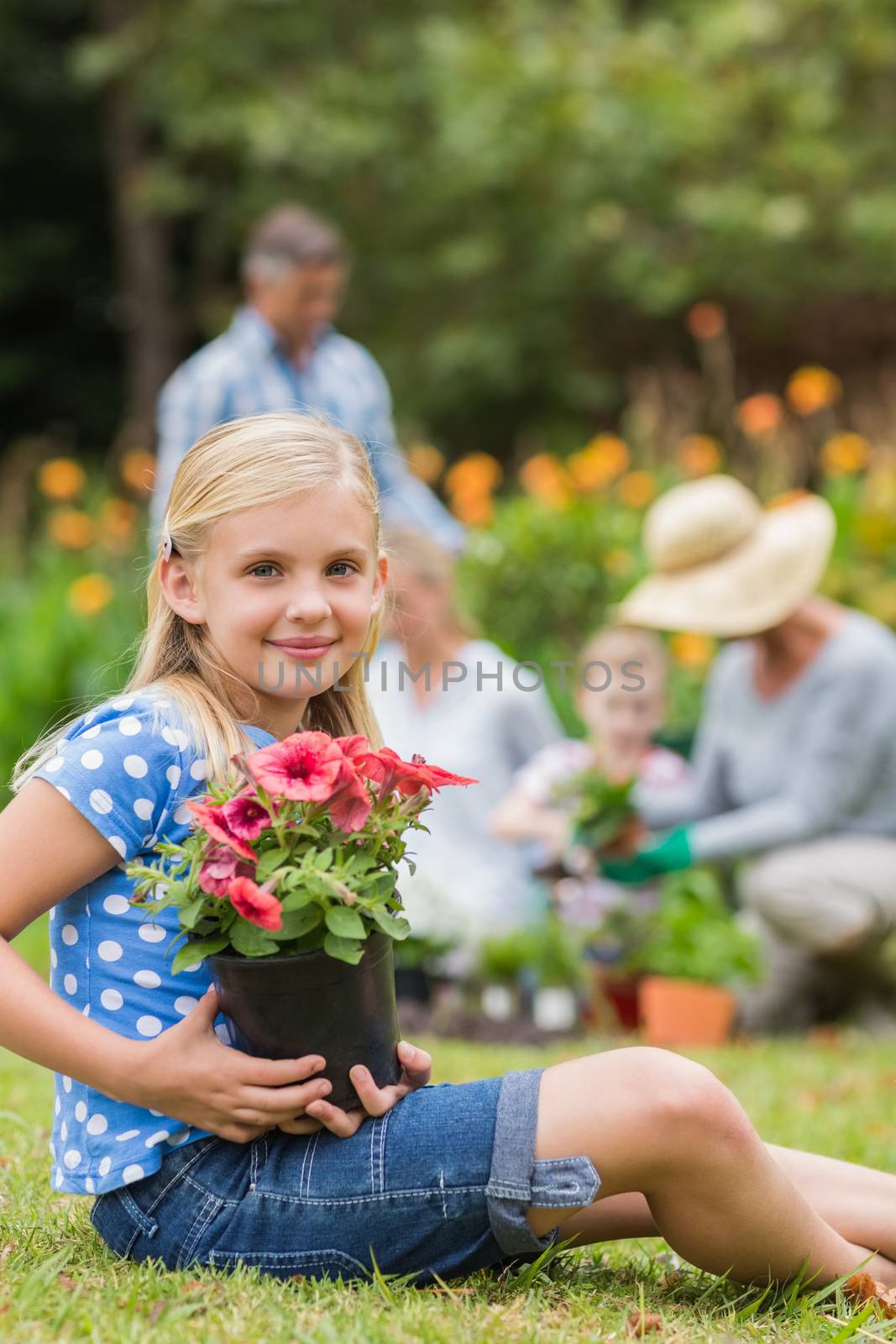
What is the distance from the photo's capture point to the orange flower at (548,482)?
6.80 m

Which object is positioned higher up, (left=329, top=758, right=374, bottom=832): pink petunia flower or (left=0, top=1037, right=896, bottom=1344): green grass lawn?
(left=329, top=758, right=374, bottom=832): pink petunia flower

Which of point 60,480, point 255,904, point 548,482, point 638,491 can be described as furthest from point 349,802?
point 60,480

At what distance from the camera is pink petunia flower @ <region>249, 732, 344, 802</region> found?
1651 mm

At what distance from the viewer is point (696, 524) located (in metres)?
4.51

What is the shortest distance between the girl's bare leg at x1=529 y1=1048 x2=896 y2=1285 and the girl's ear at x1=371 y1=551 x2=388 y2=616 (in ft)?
2.27

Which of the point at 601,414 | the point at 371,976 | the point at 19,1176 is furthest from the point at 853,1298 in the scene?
the point at 601,414

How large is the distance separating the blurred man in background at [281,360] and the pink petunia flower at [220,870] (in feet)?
10.8

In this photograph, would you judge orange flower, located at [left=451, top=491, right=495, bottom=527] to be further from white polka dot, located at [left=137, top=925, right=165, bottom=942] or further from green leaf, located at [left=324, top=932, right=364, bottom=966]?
green leaf, located at [left=324, top=932, right=364, bottom=966]

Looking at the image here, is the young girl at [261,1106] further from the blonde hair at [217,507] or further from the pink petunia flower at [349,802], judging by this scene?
the pink petunia flower at [349,802]

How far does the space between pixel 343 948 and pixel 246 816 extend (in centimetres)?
19

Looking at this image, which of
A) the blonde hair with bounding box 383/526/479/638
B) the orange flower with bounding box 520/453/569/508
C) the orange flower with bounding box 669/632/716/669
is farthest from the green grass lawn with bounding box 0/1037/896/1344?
the orange flower with bounding box 520/453/569/508

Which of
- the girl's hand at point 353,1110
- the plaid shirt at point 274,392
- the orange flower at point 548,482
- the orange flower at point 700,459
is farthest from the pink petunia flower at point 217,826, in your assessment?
the orange flower at point 700,459

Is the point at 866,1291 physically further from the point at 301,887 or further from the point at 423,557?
the point at 423,557

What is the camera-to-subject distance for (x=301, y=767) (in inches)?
66.8
